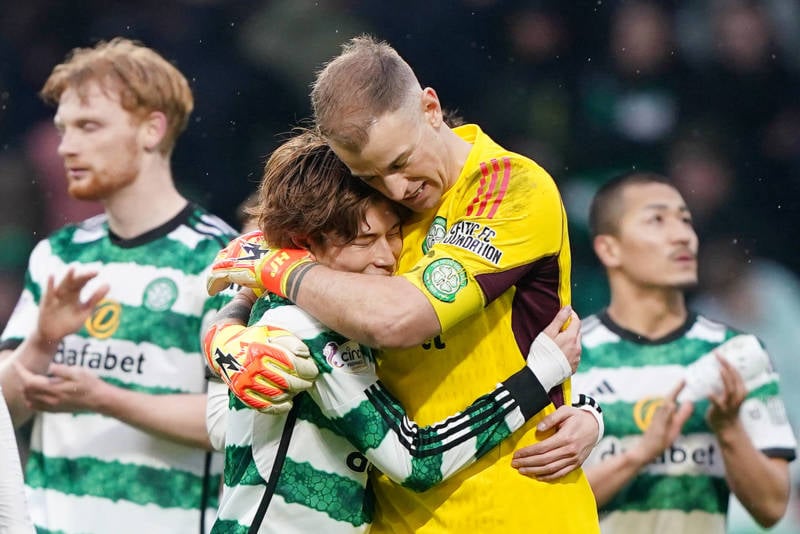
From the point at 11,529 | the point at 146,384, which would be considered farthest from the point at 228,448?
the point at 146,384

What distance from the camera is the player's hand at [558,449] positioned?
9.32ft

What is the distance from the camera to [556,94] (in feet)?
17.2

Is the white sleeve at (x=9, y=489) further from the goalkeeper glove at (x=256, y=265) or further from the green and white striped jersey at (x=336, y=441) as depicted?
the goalkeeper glove at (x=256, y=265)

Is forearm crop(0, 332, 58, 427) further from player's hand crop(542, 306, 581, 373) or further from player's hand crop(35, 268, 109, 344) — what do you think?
player's hand crop(542, 306, 581, 373)

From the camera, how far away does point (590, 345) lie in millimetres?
5109

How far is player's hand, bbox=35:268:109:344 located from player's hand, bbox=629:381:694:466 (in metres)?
2.11

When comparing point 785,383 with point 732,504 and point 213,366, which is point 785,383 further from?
point 213,366

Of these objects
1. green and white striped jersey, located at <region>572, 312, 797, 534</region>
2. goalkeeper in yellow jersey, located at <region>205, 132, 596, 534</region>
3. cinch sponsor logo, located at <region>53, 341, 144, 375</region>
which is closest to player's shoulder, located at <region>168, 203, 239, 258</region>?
cinch sponsor logo, located at <region>53, 341, 144, 375</region>

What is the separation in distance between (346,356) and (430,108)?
599 mm

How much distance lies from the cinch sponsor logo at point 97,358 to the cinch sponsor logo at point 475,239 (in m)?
2.17

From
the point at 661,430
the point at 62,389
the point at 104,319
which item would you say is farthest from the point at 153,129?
the point at 661,430

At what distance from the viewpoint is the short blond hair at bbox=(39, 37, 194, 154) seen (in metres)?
5.02

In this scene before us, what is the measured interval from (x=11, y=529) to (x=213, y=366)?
522 millimetres

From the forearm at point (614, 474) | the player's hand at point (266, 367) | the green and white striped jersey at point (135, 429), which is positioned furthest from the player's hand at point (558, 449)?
the forearm at point (614, 474)
